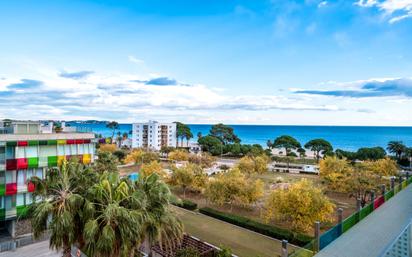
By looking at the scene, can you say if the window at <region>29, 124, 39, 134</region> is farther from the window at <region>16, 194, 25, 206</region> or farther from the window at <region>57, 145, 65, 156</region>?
the window at <region>16, 194, 25, 206</region>

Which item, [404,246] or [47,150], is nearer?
[404,246]

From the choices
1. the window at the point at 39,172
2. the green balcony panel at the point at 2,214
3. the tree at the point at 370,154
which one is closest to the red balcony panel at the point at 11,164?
the window at the point at 39,172

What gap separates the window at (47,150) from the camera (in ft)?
72.2

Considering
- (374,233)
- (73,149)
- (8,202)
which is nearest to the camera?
(374,233)

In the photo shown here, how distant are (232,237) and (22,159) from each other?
17.5m

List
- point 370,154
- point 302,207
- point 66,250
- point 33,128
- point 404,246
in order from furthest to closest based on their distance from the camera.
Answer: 1. point 370,154
2. point 33,128
3. point 302,207
4. point 66,250
5. point 404,246

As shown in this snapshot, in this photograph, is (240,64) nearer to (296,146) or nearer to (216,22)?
(216,22)

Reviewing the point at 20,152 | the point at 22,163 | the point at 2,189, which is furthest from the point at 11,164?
the point at 2,189

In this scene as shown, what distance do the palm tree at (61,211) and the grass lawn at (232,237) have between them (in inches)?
253

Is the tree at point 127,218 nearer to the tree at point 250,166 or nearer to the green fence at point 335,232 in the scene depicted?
the green fence at point 335,232

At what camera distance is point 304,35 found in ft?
112

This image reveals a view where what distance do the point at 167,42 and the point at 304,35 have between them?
57.6ft

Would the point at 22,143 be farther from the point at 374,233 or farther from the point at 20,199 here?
the point at 374,233

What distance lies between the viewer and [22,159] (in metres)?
20.8
